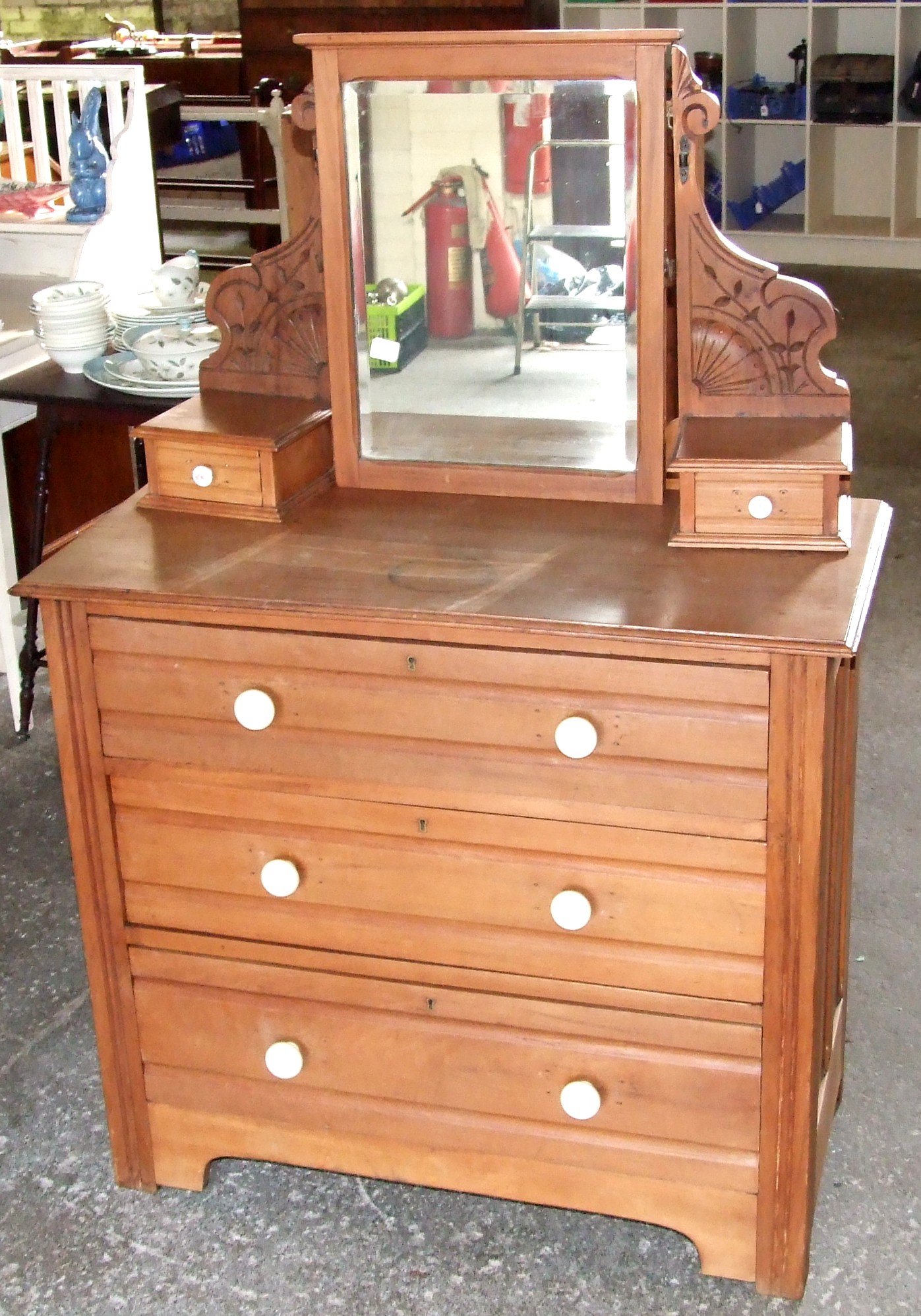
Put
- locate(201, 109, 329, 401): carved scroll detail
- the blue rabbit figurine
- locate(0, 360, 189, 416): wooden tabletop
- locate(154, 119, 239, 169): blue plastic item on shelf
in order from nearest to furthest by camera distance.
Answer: locate(201, 109, 329, 401): carved scroll detail < locate(0, 360, 189, 416): wooden tabletop < the blue rabbit figurine < locate(154, 119, 239, 169): blue plastic item on shelf

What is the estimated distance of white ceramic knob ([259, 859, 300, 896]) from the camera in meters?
1.84

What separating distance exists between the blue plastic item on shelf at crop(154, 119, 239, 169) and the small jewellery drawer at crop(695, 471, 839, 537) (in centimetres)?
713

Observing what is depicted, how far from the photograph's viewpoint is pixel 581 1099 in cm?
182

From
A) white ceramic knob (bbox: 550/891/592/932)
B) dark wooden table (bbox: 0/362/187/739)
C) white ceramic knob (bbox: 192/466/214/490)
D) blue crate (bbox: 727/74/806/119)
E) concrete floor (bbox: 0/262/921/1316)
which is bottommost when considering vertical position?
concrete floor (bbox: 0/262/921/1316)

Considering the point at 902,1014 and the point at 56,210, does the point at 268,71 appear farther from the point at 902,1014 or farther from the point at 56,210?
the point at 902,1014

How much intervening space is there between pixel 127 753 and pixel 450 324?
633 mm

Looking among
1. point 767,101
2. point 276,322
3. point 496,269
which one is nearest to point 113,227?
point 276,322

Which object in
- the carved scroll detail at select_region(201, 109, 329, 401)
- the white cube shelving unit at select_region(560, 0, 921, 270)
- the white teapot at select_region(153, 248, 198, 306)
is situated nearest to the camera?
the carved scroll detail at select_region(201, 109, 329, 401)

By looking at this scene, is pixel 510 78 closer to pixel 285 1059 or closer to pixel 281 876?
pixel 281 876

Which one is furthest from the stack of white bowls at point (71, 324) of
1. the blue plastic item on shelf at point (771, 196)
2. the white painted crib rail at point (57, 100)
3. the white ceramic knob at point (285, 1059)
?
the blue plastic item on shelf at point (771, 196)

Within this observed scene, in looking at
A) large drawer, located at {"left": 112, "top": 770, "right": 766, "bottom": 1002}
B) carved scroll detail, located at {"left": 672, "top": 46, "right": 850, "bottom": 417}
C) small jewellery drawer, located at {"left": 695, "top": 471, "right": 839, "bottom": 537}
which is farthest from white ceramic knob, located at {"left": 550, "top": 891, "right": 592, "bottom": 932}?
carved scroll detail, located at {"left": 672, "top": 46, "right": 850, "bottom": 417}

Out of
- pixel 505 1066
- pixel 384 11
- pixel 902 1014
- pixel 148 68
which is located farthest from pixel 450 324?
pixel 148 68

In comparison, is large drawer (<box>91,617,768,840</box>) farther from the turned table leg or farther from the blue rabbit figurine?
the blue rabbit figurine

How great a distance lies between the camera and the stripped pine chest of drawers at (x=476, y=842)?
1.66 m
